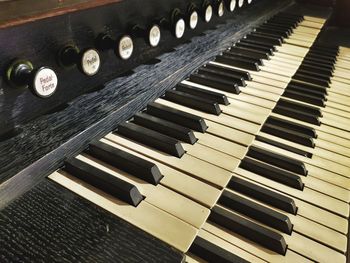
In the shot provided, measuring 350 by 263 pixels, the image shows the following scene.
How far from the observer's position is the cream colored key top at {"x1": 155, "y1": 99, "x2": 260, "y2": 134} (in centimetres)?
119

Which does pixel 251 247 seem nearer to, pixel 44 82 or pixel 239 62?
pixel 44 82

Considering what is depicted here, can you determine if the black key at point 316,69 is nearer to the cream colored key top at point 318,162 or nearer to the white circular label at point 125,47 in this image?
the cream colored key top at point 318,162

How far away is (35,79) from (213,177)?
0.55 meters

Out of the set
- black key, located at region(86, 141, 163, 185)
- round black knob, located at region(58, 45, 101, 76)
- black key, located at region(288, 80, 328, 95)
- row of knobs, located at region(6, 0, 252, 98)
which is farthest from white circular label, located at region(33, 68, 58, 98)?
black key, located at region(288, 80, 328, 95)

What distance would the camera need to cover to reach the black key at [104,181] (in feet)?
2.70

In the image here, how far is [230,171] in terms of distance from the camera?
0.98 metres

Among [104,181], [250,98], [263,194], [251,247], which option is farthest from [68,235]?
[250,98]

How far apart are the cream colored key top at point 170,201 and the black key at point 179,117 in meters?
0.33

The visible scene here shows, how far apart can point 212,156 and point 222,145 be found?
3.1 inches

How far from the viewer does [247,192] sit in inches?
37.8

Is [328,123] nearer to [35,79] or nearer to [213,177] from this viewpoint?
[213,177]

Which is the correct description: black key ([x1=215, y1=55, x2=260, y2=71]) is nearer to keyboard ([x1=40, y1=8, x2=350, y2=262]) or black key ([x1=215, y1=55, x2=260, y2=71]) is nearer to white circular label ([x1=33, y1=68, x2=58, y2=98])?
keyboard ([x1=40, y1=8, x2=350, y2=262])

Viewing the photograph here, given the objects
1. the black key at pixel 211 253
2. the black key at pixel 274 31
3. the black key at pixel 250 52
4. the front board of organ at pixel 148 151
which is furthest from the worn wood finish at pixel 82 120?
the black key at pixel 274 31

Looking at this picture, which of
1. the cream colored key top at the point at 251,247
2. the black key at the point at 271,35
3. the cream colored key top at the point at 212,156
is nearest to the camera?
the cream colored key top at the point at 251,247
